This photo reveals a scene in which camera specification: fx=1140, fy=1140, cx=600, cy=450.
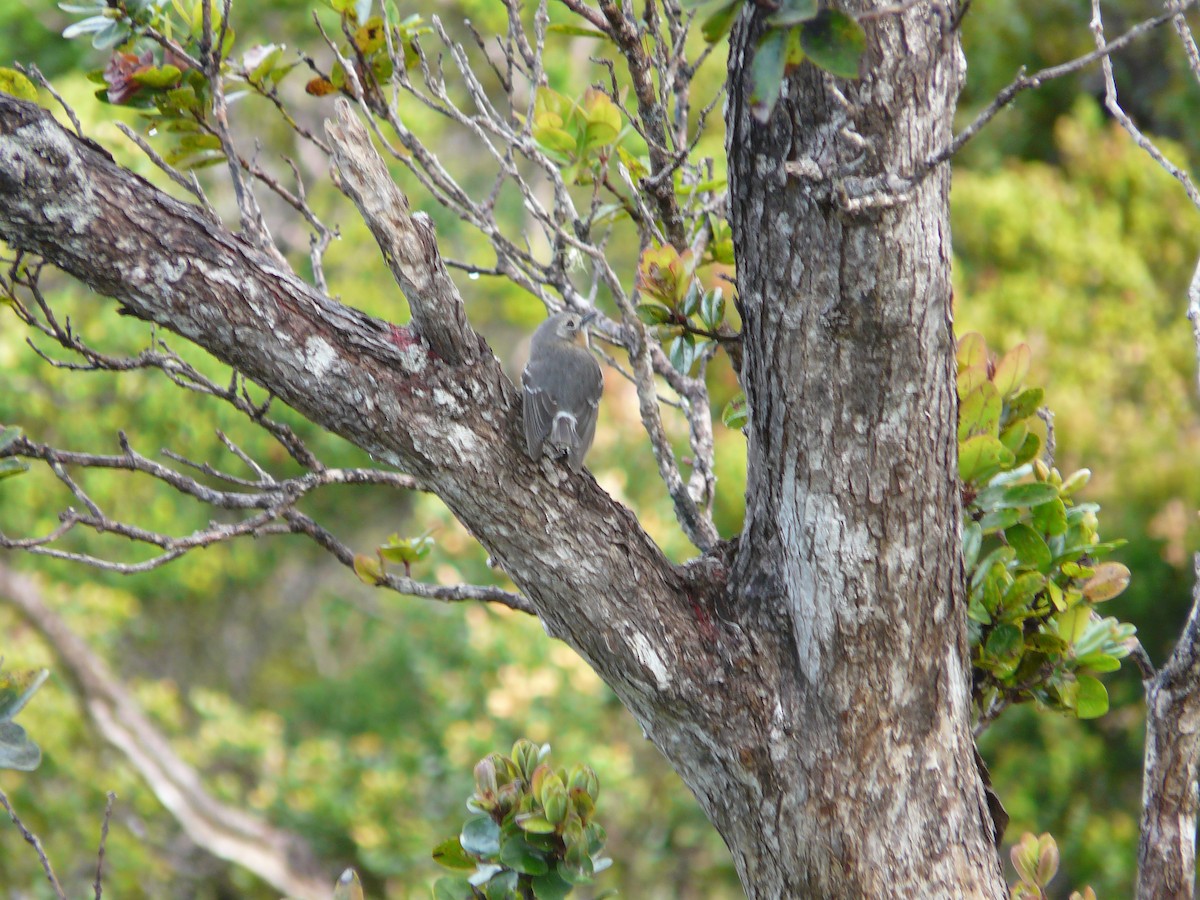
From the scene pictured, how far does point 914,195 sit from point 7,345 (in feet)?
20.6

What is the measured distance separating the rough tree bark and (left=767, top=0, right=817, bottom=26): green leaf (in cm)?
27

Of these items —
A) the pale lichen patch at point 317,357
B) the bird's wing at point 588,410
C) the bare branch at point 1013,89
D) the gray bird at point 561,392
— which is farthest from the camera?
the bird's wing at point 588,410

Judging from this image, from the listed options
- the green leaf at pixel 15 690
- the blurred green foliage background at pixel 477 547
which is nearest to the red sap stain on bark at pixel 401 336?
the green leaf at pixel 15 690

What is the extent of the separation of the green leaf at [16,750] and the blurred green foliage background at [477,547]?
2.92 meters

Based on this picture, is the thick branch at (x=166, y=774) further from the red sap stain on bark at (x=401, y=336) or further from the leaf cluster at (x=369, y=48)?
the red sap stain on bark at (x=401, y=336)

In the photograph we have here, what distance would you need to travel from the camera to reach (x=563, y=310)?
2.94 m

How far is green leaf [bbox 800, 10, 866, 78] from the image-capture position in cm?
138

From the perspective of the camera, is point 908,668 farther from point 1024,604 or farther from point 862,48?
point 862,48

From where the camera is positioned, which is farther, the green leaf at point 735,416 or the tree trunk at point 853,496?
the green leaf at point 735,416

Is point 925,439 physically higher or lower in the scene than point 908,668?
higher

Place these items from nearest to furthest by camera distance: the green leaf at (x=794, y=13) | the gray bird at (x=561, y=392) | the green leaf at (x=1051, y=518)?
the green leaf at (x=794, y=13) < the gray bird at (x=561, y=392) < the green leaf at (x=1051, y=518)

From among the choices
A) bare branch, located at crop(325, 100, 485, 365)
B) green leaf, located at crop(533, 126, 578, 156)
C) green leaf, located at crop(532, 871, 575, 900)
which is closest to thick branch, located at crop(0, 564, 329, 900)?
green leaf, located at crop(532, 871, 575, 900)

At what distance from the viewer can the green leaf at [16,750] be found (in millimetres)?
2104

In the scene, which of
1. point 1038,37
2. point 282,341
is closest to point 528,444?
point 282,341
